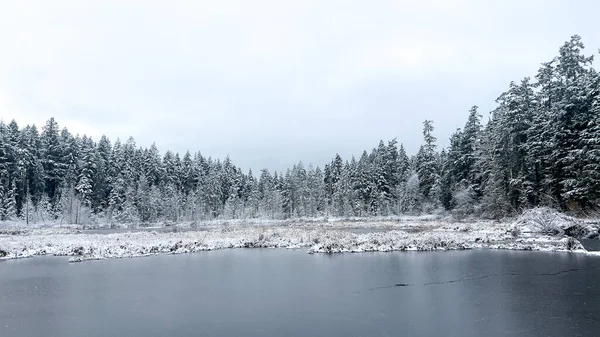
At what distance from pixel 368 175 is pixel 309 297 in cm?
7046

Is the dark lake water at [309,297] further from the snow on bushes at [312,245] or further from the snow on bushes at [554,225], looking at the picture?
the snow on bushes at [554,225]

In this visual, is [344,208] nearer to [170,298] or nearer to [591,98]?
[591,98]

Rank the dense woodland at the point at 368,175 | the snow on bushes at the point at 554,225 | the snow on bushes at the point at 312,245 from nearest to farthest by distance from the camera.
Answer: the snow on bushes at the point at 312,245 → the snow on bushes at the point at 554,225 → the dense woodland at the point at 368,175

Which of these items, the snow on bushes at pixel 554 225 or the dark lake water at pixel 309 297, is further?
the snow on bushes at pixel 554 225

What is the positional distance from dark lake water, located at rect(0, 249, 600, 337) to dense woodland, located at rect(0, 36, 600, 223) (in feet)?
79.2

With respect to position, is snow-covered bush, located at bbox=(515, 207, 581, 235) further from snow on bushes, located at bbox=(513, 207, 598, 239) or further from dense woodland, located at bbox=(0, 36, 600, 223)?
dense woodland, located at bbox=(0, 36, 600, 223)

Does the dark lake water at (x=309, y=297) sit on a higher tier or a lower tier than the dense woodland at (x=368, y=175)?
lower

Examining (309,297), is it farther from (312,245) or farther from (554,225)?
(554,225)

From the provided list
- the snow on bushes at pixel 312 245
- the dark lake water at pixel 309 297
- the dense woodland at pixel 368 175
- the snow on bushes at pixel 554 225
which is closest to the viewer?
the dark lake water at pixel 309 297

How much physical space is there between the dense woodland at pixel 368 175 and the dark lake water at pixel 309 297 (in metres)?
24.1

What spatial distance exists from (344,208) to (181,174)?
4161 cm

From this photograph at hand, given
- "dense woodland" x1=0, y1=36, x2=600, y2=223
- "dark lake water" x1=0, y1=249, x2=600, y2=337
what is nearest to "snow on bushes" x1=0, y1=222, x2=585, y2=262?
"dark lake water" x1=0, y1=249, x2=600, y2=337

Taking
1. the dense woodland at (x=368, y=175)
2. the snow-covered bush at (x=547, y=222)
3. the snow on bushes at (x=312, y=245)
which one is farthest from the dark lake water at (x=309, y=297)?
the dense woodland at (x=368, y=175)

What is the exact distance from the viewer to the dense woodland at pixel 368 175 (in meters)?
41.8
